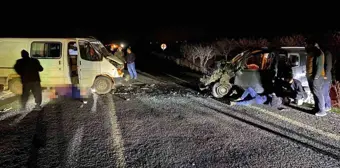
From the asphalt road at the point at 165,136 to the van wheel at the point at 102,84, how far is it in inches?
50.1

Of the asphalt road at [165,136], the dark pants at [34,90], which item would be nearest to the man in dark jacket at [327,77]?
the asphalt road at [165,136]

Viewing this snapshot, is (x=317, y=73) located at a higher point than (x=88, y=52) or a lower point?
lower

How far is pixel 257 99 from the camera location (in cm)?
832

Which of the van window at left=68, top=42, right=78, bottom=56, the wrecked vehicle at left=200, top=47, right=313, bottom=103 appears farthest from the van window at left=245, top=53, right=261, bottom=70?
the van window at left=68, top=42, right=78, bottom=56

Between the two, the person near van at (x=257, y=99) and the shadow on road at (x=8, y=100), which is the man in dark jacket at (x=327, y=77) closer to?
the person near van at (x=257, y=99)

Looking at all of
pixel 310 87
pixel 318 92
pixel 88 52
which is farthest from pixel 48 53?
pixel 318 92

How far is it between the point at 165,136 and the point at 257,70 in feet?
13.9

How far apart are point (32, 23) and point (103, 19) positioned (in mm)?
27995

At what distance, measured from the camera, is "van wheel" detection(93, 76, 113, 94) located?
9.98m

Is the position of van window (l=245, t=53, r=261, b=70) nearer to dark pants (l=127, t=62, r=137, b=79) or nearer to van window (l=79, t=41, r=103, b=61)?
van window (l=79, t=41, r=103, b=61)

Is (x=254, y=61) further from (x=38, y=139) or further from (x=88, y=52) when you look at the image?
(x=38, y=139)

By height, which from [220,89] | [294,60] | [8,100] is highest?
[294,60]

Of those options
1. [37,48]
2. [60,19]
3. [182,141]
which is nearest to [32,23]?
[60,19]

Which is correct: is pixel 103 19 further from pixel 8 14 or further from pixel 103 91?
pixel 103 91
